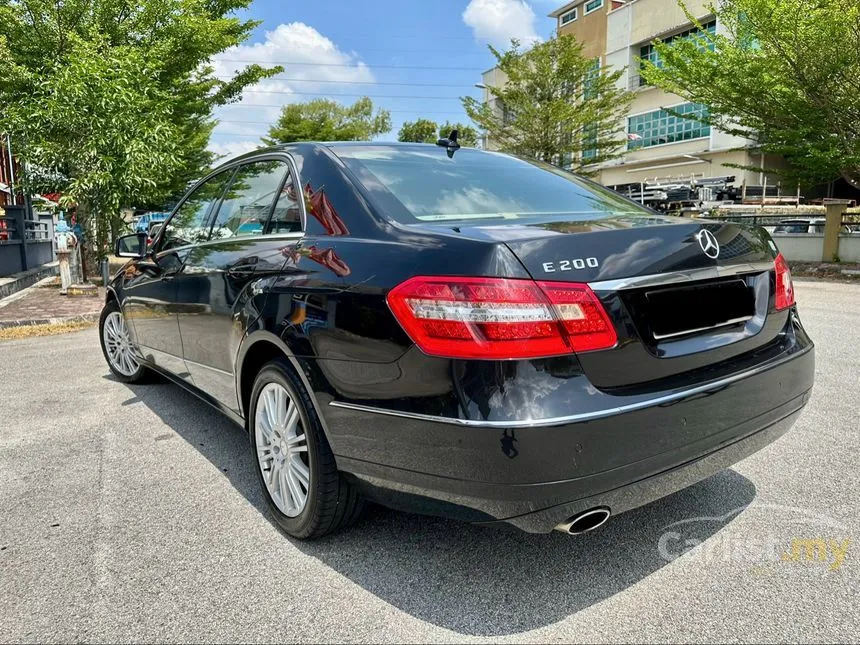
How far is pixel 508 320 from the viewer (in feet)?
6.07

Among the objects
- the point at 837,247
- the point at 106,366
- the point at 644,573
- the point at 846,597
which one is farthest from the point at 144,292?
the point at 837,247

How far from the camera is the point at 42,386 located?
5238 millimetres

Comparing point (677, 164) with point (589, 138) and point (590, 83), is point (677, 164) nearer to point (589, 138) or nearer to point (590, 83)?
point (589, 138)

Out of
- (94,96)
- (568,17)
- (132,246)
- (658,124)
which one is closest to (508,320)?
(132,246)

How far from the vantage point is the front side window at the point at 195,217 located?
366 cm

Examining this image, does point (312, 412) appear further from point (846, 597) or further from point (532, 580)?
point (846, 597)

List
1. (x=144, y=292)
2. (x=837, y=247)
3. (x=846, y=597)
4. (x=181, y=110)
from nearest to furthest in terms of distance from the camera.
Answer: (x=846, y=597) < (x=144, y=292) < (x=837, y=247) < (x=181, y=110)

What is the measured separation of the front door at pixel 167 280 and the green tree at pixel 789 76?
1443 cm

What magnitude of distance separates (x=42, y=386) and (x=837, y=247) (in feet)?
55.7

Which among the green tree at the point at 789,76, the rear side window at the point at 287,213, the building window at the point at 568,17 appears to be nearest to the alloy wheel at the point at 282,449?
the rear side window at the point at 287,213

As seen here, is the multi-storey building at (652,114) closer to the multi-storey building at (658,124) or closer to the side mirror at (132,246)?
the multi-storey building at (658,124)

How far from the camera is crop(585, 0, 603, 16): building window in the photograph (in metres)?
43.8

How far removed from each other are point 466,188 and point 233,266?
113cm

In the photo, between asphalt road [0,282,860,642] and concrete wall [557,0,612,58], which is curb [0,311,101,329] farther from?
concrete wall [557,0,612,58]
